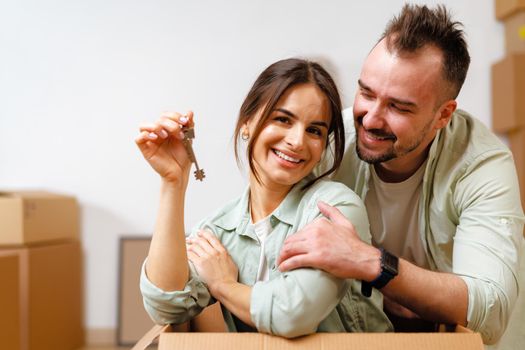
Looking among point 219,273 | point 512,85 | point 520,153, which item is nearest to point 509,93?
point 512,85

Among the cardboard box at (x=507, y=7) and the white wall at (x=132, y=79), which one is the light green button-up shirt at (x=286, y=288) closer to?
the white wall at (x=132, y=79)

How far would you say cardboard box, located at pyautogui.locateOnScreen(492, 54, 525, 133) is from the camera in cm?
286

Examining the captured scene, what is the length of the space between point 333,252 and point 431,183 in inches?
20.6

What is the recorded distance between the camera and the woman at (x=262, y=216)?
3.61 feet

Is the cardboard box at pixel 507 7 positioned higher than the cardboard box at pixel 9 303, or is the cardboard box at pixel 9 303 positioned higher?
the cardboard box at pixel 507 7

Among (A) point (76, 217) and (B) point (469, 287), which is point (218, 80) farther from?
(B) point (469, 287)

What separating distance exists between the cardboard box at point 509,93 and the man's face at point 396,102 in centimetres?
161

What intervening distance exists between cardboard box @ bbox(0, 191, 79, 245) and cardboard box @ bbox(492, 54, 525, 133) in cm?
212

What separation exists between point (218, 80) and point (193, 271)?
207 centimetres

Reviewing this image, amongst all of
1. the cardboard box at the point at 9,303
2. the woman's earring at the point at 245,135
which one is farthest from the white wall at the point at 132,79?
the woman's earring at the point at 245,135

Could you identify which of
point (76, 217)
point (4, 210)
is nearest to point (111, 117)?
point (76, 217)

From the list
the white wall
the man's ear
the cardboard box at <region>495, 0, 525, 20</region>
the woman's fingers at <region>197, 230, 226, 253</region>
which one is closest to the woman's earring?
the woman's fingers at <region>197, 230, 226, 253</region>

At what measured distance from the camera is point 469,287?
1.18m

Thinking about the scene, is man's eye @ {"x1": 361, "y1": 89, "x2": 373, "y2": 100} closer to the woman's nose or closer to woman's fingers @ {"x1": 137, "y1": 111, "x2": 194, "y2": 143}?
Result: the woman's nose
